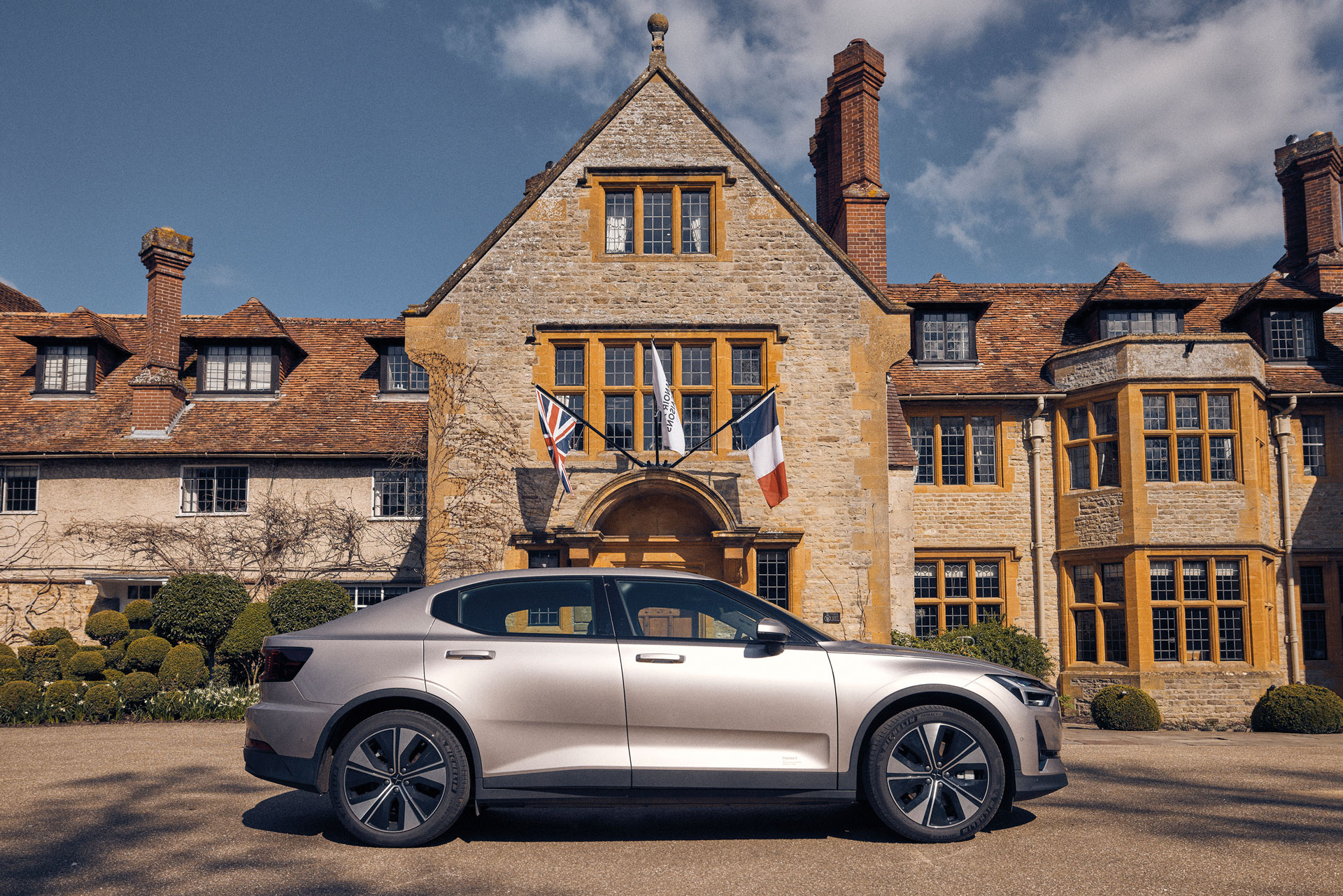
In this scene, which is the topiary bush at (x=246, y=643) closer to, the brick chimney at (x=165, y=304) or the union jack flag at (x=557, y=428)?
the union jack flag at (x=557, y=428)

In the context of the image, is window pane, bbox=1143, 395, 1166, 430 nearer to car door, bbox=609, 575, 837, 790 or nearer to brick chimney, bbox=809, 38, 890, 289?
brick chimney, bbox=809, 38, 890, 289

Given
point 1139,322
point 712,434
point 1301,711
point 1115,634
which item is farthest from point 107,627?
point 1139,322

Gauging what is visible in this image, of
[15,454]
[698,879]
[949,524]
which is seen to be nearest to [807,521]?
[949,524]

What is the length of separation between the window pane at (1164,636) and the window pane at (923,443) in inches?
185

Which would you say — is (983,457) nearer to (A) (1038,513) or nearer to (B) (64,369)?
(A) (1038,513)

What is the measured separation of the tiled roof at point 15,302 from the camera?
2477cm

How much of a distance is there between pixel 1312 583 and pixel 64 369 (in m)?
25.6

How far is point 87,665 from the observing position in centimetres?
1429

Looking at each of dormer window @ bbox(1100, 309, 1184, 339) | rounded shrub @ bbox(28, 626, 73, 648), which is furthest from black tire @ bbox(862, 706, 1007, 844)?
dormer window @ bbox(1100, 309, 1184, 339)

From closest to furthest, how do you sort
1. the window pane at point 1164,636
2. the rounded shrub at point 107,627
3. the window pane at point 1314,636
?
1. the rounded shrub at point 107,627
2. the window pane at point 1164,636
3. the window pane at point 1314,636

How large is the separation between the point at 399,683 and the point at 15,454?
17.2 meters

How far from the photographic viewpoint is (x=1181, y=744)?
1097 centimetres

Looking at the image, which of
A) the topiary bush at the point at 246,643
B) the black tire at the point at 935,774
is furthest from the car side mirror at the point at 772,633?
the topiary bush at the point at 246,643

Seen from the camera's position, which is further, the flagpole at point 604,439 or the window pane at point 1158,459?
the window pane at point 1158,459
